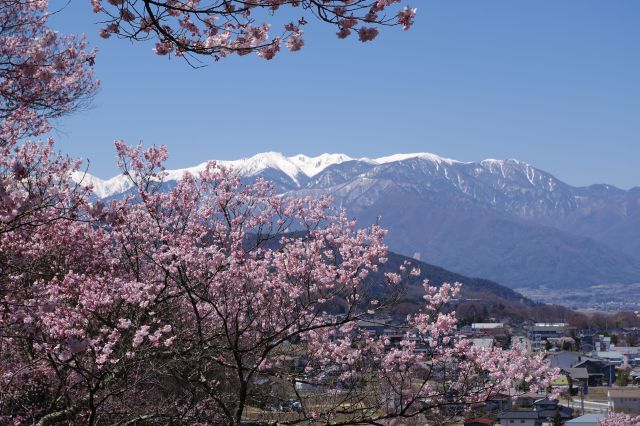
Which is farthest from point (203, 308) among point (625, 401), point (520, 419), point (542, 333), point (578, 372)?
point (542, 333)

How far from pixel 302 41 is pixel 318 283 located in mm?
3745


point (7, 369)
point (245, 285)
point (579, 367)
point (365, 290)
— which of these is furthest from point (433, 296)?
point (579, 367)

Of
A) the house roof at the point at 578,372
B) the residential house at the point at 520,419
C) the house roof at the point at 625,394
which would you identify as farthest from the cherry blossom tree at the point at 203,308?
the house roof at the point at 578,372

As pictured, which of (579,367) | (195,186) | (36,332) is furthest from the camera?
(579,367)

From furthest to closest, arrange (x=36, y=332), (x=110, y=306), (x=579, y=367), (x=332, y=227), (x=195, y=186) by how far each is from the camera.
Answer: (x=579, y=367) < (x=195, y=186) < (x=332, y=227) < (x=110, y=306) < (x=36, y=332)

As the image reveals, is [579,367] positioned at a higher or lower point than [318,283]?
lower

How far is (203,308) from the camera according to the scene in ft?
34.1

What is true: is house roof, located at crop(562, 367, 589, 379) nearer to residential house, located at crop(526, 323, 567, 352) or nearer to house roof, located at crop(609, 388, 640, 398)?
house roof, located at crop(609, 388, 640, 398)

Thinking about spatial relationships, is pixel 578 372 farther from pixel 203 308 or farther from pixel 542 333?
pixel 203 308

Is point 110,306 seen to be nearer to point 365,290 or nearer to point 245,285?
point 245,285

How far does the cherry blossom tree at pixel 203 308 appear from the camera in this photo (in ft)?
24.0

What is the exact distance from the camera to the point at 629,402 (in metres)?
58.4

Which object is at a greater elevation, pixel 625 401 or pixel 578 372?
pixel 578 372

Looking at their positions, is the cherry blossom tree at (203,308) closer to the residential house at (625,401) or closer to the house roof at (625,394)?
the residential house at (625,401)
